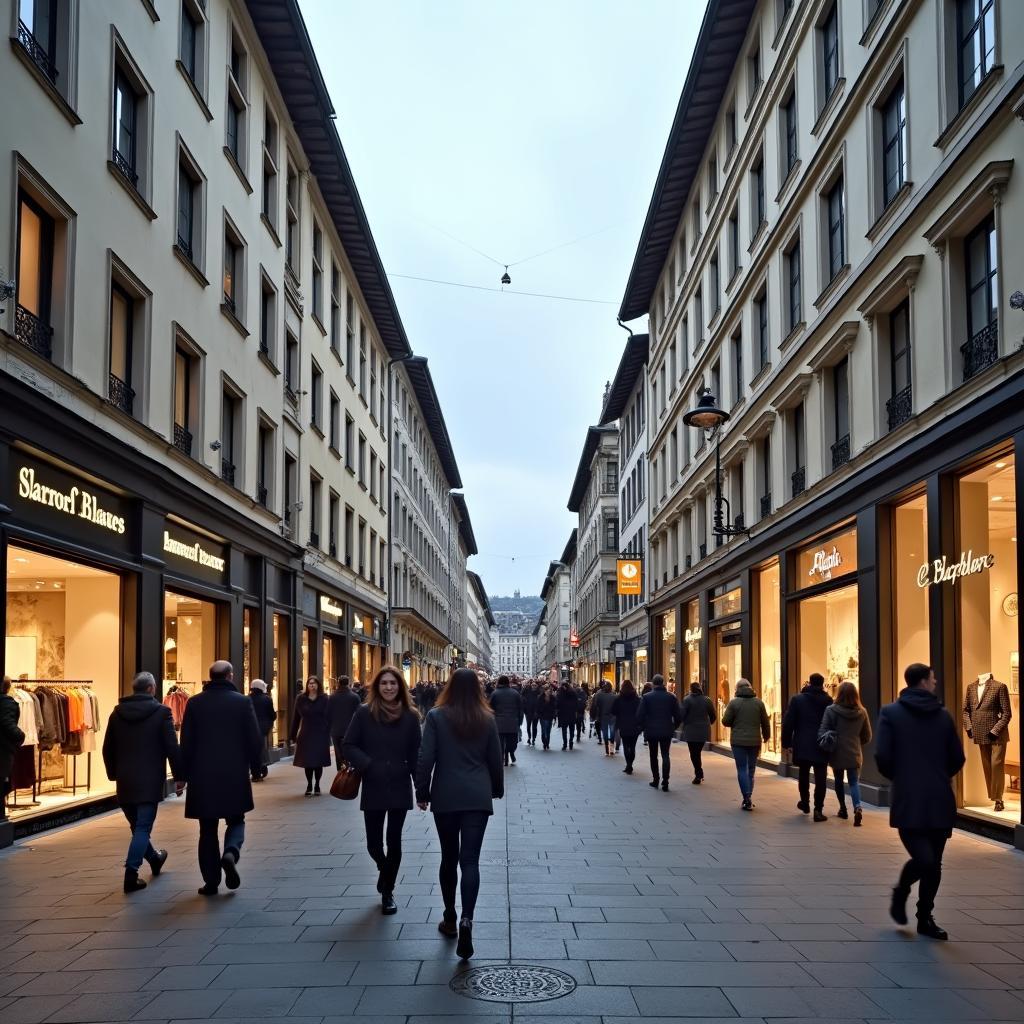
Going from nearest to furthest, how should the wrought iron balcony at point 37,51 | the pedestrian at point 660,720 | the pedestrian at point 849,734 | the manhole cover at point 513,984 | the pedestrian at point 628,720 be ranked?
the manhole cover at point 513,984, the wrought iron balcony at point 37,51, the pedestrian at point 849,734, the pedestrian at point 660,720, the pedestrian at point 628,720

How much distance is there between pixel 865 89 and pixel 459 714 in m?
12.8

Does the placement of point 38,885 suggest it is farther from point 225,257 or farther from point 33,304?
point 225,257

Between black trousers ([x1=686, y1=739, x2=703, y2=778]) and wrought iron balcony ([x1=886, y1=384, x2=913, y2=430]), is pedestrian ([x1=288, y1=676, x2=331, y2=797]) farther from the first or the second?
wrought iron balcony ([x1=886, y1=384, x2=913, y2=430])

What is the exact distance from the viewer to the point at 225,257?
21.6 meters

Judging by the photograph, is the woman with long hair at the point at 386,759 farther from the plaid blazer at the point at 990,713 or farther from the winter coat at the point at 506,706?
the winter coat at the point at 506,706

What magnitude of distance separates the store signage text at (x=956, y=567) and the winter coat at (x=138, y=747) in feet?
29.4

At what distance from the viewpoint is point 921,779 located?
26.2ft

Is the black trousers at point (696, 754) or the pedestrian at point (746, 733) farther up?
the pedestrian at point (746, 733)

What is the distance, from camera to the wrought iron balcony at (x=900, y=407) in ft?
50.6

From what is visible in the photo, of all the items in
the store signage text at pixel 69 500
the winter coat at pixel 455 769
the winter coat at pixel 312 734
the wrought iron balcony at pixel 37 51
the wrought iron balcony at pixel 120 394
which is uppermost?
the wrought iron balcony at pixel 37 51

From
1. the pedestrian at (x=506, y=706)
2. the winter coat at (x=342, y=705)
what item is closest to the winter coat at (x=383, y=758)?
the winter coat at (x=342, y=705)

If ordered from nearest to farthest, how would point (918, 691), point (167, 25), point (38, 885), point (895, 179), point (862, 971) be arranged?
1. point (862, 971)
2. point (918, 691)
3. point (38, 885)
4. point (895, 179)
5. point (167, 25)

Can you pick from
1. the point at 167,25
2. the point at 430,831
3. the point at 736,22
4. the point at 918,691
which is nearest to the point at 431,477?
the point at 736,22

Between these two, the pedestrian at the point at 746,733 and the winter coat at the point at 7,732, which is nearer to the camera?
the winter coat at the point at 7,732
